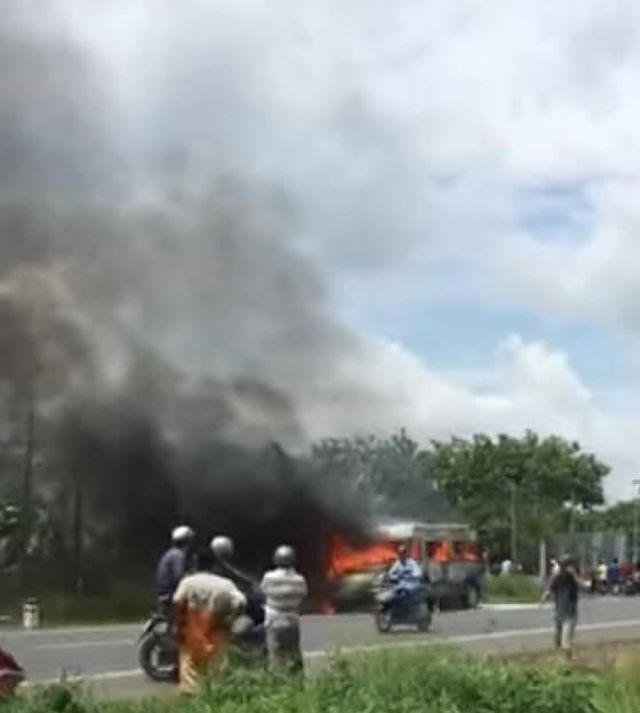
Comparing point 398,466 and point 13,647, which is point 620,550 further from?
point 13,647

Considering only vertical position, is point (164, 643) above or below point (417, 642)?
below

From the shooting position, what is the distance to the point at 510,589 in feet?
187

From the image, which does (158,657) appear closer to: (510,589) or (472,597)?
(472,597)

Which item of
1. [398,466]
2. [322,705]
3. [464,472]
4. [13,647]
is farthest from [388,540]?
[464,472]

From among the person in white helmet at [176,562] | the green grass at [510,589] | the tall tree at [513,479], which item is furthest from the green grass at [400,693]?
the tall tree at [513,479]

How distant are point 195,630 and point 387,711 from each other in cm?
402

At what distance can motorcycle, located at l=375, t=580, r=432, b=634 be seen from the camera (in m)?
28.2

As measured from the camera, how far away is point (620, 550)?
234 ft

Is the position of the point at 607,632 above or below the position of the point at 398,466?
below

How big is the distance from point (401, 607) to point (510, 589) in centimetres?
2906

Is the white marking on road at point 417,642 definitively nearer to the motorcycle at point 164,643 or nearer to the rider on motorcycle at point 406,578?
the motorcycle at point 164,643

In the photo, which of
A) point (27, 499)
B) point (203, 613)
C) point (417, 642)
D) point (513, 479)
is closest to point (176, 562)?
point (417, 642)

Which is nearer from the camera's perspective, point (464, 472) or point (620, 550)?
point (620, 550)

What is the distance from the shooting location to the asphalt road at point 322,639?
1521cm
